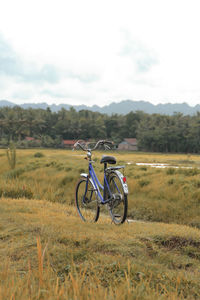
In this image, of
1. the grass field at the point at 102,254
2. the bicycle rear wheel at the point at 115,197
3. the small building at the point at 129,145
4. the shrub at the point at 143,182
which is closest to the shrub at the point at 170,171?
the shrub at the point at 143,182

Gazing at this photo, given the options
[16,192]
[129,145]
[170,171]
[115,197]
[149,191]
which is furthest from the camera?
[129,145]

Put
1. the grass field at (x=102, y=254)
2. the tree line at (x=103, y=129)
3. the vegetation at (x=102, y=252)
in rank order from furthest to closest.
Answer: the tree line at (x=103, y=129)
the vegetation at (x=102, y=252)
the grass field at (x=102, y=254)

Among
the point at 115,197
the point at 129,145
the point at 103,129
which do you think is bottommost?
the point at 129,145

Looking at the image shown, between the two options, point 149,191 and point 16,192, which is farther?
point 149,191

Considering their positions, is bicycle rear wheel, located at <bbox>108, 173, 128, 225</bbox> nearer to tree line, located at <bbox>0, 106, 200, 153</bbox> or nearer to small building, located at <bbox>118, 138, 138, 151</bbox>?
tree line, located at <bbox>0, 106, 200, 153</bbox>

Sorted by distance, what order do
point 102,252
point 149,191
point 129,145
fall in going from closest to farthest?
point 102,252, point 149,191, point 129,145

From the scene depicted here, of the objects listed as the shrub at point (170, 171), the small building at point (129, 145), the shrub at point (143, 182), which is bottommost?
the small building at point (129, 145)

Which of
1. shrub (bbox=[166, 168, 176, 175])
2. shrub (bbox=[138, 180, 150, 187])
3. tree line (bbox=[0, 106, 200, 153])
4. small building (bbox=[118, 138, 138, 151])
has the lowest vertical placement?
small building (bbox=[118, 138, 138, 151])

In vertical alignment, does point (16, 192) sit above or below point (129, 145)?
above

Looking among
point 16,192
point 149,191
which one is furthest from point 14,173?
point 149,191

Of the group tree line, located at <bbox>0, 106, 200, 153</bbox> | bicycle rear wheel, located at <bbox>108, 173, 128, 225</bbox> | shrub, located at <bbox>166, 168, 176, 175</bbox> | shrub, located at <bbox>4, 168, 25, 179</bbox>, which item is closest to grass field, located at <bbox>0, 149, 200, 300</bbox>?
bicycle rear wheel, located at <bbox>108, 173, 128, 225</bbox>

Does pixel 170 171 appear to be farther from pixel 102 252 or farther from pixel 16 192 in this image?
pixel 102 252

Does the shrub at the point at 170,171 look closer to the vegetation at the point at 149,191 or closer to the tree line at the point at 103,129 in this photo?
the vegetation at the point at 149,191

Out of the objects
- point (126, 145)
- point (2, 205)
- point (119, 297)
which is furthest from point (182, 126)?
point (119, 297)
